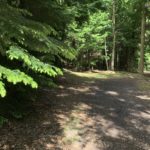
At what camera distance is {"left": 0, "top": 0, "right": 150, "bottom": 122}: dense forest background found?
468 centimetres

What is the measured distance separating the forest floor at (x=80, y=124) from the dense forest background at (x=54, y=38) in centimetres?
73

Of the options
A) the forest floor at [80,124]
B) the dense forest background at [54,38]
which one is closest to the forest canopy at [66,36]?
the dense forest background at [54,38]

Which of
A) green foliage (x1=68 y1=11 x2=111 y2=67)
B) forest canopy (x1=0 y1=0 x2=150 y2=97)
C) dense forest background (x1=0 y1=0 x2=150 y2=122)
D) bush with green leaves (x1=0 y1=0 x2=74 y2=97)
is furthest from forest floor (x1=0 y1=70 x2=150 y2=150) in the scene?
green foliage (x1=68 y1=11 x2=111 y2=67)

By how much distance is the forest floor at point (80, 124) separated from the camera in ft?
25.2

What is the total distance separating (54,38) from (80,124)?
3.02 meters

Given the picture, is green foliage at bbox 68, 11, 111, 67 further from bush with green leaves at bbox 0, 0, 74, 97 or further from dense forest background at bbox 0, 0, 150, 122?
bush with green leaves at bbox 0, 0, 74, 97

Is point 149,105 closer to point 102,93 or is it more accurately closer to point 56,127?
point 102,93

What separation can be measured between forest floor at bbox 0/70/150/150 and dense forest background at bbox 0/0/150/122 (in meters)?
0.73

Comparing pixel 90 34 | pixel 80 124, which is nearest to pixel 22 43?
pixel 80 124

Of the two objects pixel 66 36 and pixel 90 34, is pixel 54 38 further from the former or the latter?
pixel 90 34

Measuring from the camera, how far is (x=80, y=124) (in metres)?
8.98

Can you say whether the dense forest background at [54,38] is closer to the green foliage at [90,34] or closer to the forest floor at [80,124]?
the green foliage at [90,34]

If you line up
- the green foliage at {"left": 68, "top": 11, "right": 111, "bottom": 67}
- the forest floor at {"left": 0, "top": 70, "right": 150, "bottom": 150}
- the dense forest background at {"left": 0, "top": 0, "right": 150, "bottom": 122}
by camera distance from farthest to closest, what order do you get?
the green foliage at {"left": 68, "top": 11, "right": 111, "bottom": 67}
the forest floor at {"left": 0, "top": 70, "right": 150, "bottom": 150}
the dense forest background at {"left": 0, "top": 0, "right": 150, "bottom": 122}

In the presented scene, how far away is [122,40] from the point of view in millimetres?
29375
